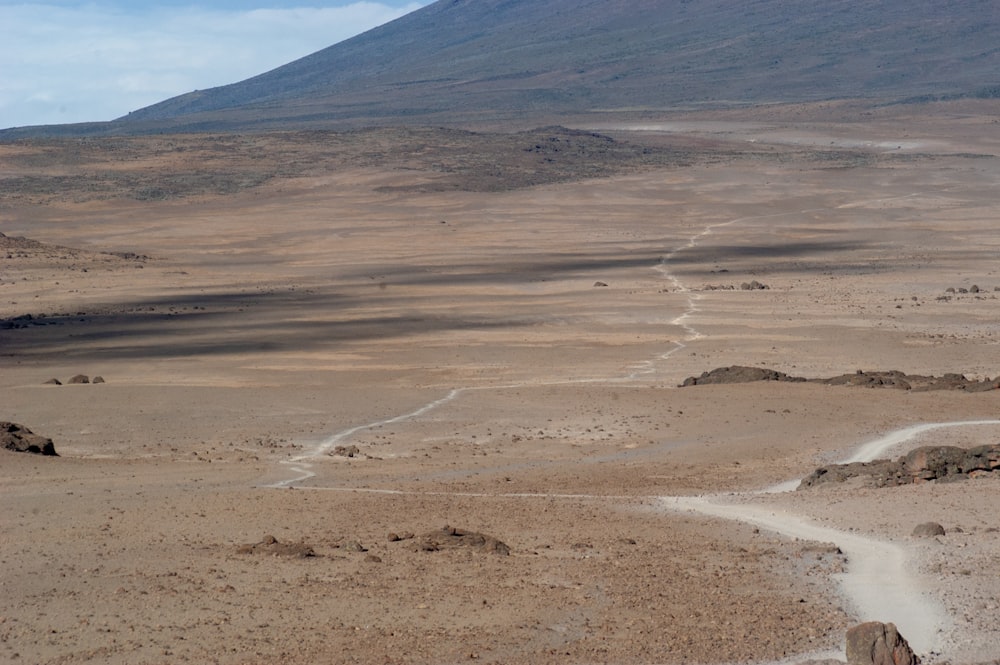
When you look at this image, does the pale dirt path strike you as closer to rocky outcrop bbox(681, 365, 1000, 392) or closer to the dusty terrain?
the dusty terrain

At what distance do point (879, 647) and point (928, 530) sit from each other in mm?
4062

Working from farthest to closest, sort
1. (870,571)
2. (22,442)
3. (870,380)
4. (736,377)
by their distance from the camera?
(736,377) < (870,380) < (22,442) < (870,571)

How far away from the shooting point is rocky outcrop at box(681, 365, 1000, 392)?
24422mm

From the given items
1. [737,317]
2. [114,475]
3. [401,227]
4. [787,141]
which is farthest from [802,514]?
[787,141]

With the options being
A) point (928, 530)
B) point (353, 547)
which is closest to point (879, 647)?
point (928, 530)

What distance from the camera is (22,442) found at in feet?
60.3

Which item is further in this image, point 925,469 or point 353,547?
point 925,469

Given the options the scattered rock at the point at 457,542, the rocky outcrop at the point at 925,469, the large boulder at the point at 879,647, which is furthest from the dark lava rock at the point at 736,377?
the large boulder at the point at 879,647

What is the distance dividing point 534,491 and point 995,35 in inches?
7505

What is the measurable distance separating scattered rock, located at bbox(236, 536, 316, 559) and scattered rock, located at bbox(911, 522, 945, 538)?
5444 millimetres

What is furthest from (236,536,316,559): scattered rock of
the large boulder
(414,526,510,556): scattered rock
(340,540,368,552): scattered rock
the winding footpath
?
the large boulder

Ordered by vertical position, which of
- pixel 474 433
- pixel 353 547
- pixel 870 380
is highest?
pixel 353 547

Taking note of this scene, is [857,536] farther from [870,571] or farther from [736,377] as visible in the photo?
[736,377]

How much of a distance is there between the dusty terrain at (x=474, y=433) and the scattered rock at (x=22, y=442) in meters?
0.51
